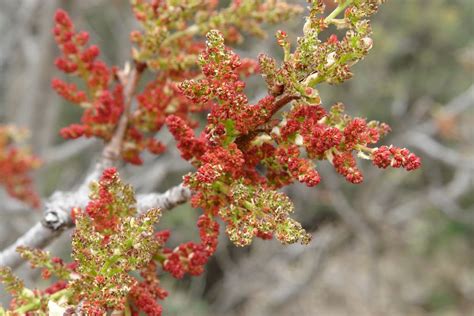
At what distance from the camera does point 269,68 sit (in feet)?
4.02

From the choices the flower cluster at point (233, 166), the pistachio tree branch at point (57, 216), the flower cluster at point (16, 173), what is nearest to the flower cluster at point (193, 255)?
the flower cluster at point (233, 166)

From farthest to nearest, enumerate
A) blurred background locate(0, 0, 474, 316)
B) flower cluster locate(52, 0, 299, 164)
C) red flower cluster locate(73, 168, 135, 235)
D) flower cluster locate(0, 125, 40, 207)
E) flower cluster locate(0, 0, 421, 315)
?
blurred background locate(0, 0, 474, 316), flower cluster locate(0, 125, 40, 207), flower cluster locate(52, 0, 299, 164), red flower cluster locate(73, 168, 135, 235), flower cluster locate(0, 0, 421, 315)

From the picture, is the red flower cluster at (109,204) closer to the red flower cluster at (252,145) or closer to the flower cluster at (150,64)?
the red flower cluster at (252,145)

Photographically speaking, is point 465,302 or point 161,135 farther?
point 465,302

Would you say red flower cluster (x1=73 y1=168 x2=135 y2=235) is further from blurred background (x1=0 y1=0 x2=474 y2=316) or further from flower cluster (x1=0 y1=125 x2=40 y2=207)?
blurred background (x1=0 y1=0 x2=474 y2=316)

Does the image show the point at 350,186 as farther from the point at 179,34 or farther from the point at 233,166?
the point at 233,166

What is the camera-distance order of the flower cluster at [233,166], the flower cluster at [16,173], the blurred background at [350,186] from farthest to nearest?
the blurred background at [350,186] → the flower cluster at [16,173] → the flower cluster at [233,166]

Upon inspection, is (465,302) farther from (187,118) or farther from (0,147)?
(187,118)

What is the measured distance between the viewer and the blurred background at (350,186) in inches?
184

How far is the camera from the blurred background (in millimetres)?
4672

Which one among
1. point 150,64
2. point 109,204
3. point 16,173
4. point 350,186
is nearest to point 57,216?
point 109,204

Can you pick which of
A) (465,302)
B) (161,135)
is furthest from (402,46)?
(161,135)

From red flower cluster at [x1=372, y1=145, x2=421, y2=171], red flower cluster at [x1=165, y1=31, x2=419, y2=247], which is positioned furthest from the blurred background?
red flower cluster at [x1=372, y1=145, x2=421, y2=171]

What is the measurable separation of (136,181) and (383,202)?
12.9ft
